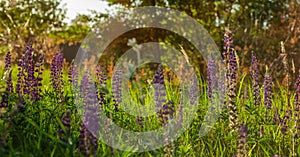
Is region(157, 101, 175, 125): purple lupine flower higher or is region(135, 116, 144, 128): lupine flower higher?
region(157, 101, 175, 125): purple lupine flower

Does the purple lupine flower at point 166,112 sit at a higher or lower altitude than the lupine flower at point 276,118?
higher

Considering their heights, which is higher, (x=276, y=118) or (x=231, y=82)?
(x=231, y=82)

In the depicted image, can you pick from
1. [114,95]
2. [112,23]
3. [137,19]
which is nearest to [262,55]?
[137,19]

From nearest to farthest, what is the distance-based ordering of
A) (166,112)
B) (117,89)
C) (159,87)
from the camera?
1. (166,112)
2. (159,87)
3. (117,89)

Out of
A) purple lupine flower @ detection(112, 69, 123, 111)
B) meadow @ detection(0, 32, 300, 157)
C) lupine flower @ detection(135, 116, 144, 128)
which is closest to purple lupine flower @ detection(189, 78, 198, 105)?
meadow @ detection(0, 32, 300, 157)

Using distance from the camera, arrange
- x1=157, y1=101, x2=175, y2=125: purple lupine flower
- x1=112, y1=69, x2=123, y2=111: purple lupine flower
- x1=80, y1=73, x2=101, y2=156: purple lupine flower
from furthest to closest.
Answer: x1=112, y1=69, x2=123, y2=111: purple lupine flower, x1=157, y1=101, x2=175, y2=125: purple lupine flower, x1=80, y1=73, x2=101, y2=156: purple lupine flower

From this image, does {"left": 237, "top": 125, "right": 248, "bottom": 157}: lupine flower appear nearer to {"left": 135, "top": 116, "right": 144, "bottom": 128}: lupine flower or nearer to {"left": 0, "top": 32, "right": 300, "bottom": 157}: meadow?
{"left": 0, "top": 32, "right": 300, "bottom": 157}: meadow

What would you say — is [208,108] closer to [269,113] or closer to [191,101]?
[191,101]

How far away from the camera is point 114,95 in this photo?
3049 mm

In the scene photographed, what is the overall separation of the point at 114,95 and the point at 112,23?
657cm

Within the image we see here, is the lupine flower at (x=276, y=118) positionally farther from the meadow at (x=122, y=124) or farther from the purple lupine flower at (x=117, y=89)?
the purple lupine flower at (x=117, y=89)

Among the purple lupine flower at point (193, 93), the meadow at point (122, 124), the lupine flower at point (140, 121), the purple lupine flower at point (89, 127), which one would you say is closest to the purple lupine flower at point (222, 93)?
the meadow at point (122, 124)

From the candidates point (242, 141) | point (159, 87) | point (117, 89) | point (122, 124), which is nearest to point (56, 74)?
point (117, 89)

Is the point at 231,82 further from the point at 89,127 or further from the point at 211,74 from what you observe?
the point at 89,127
